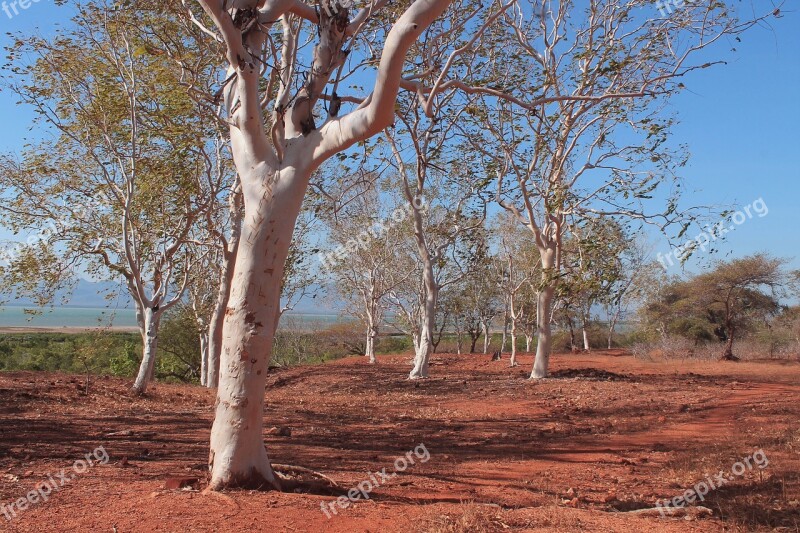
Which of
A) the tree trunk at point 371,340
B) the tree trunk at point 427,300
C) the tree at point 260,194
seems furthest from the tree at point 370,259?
the tree at point 260,194

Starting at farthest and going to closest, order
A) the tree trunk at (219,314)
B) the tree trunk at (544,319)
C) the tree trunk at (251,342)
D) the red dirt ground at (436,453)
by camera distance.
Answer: the tree trunk at (544,319) → the tree trunk at (219,314) → the tree trunk at (251,342) → the red dirt ground at (436,453)

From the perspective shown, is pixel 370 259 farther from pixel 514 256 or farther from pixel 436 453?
pixel 436 453

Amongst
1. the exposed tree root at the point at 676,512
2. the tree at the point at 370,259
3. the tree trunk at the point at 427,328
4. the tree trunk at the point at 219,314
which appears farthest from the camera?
the tree at the point at 370,259

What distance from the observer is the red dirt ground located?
4191mm

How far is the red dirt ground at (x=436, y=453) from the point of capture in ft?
13.8

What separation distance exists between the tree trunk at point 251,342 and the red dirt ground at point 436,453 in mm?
246

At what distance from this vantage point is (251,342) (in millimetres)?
4645

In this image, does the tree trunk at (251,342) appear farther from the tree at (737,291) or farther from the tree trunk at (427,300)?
the tree at (737,291)

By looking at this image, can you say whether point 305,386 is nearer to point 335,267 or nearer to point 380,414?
point 380,414

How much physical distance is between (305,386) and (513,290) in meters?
10.0

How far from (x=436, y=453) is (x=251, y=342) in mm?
3480

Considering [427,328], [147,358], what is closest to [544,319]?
[427,328]

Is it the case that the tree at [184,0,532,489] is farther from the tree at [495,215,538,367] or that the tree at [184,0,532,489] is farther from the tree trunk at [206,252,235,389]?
the tree at [495,215,538,367]

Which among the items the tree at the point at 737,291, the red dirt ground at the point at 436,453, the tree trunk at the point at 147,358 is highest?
the tree at the point at 737,291
